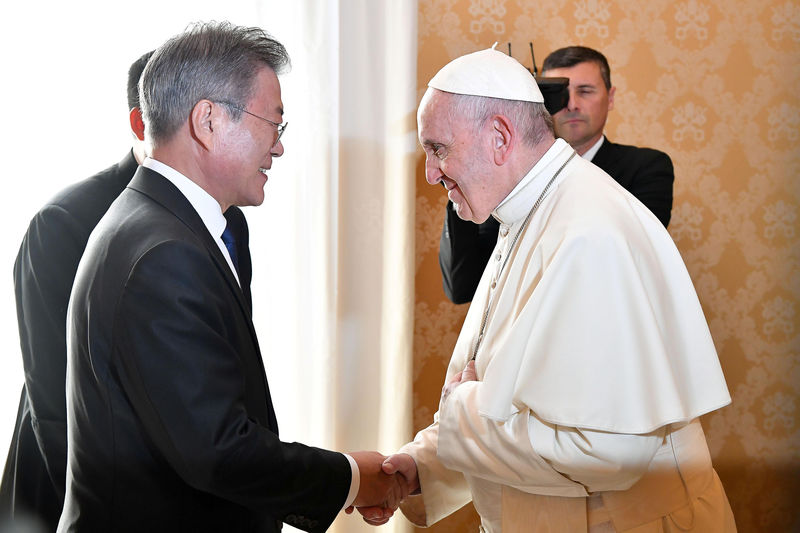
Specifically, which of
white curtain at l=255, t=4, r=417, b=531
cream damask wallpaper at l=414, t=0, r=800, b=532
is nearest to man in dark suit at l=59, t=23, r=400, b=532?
white curtain at l=255, t=4, r=417, b=531

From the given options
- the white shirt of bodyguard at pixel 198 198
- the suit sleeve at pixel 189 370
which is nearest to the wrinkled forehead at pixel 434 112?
the white shirt of bodyguard at pixel 198 198

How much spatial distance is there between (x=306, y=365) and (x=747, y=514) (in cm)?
258

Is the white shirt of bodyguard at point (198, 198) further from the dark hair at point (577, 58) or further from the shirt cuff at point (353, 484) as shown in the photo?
the dark hair at point (577, 58)

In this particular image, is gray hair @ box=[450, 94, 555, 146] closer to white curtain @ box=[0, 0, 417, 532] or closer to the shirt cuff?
the shirt cuff

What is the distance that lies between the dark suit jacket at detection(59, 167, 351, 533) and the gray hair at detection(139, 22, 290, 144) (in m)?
0.14

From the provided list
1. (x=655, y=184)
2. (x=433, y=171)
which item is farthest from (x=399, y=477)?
(x=655, y=184)

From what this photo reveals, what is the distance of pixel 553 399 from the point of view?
1.61 meters

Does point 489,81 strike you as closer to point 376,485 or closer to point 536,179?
point 536,179

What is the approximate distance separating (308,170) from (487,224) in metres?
0.79

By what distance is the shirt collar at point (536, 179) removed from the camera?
1941 mm

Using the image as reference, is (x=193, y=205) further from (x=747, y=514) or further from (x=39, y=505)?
(x=747, y=514)

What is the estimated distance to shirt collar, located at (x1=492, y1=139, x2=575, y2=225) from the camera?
194 centimetres

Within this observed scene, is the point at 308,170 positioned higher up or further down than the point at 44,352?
higher up

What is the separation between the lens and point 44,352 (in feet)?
6.61
